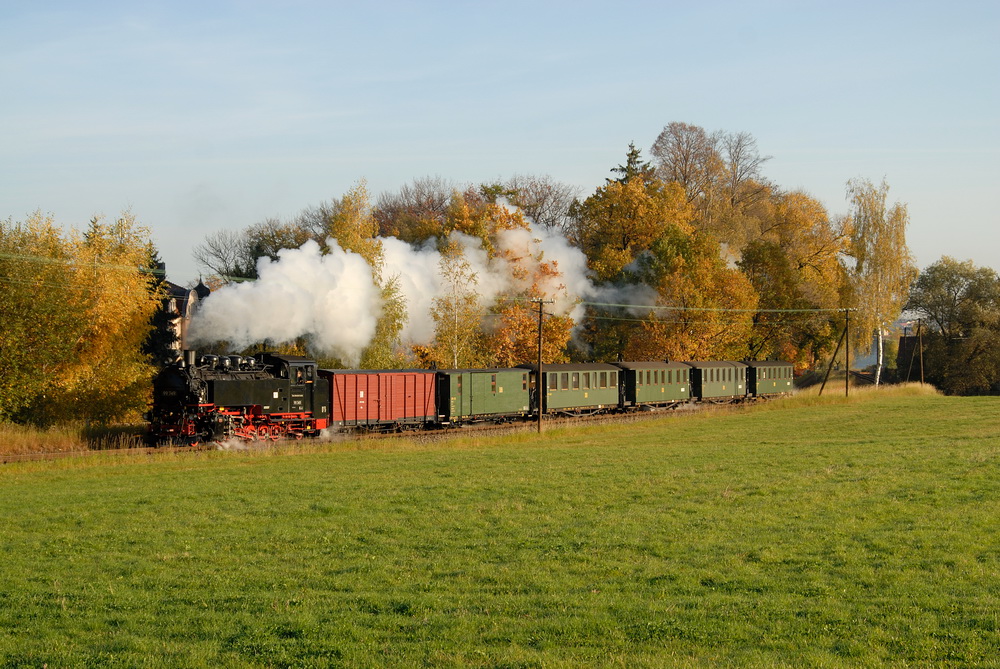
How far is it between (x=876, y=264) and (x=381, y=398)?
4616 centimetres

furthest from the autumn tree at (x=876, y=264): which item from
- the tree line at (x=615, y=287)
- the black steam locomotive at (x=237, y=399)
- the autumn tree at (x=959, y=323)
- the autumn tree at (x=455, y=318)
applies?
the black steam locomotive at (x=237, y=399)

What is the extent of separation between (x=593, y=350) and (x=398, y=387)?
93.3 feet

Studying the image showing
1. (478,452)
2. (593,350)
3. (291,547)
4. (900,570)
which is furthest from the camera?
(593,350)

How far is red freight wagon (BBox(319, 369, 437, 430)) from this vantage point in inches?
1393

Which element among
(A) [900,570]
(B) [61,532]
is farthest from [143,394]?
(A) [900,570]

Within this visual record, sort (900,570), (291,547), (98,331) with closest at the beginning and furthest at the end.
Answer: (900,570) → (291,547) → (98,331)

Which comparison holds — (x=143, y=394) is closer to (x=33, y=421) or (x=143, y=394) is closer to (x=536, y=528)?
(x=33, y=421)

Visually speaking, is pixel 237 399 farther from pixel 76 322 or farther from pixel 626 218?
pixel 626 218

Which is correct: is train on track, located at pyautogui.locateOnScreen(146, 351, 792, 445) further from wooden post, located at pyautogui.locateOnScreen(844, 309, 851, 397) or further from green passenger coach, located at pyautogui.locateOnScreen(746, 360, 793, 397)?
wooden post, located at pyautogui.locateOnScreen(844, 309, 851, 397)

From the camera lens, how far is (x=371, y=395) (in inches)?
1438

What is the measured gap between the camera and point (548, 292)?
2281 inches

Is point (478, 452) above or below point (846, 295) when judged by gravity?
below

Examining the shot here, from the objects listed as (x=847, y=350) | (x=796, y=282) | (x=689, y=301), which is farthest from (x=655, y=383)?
(x=796, y=282)

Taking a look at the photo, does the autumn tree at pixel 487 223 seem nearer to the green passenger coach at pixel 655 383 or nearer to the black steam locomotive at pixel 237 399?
the green passenger coach at pixel 655 383
